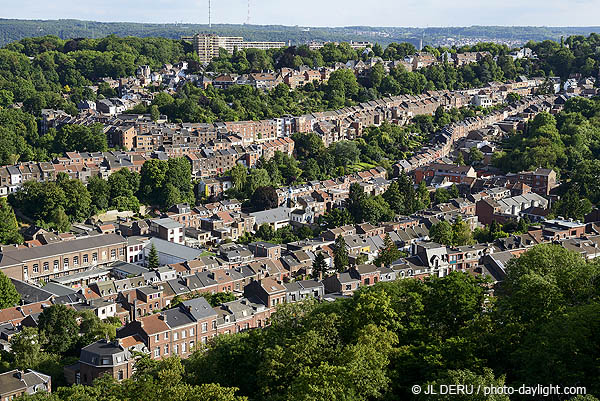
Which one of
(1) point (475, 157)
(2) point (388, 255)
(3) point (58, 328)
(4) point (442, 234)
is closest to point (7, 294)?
(3) point (58, 328)

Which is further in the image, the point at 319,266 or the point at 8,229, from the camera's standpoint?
the point at 8,229

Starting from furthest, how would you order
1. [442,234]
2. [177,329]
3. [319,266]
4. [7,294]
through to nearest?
[442,234], [319,266], [7,294], [177,329]

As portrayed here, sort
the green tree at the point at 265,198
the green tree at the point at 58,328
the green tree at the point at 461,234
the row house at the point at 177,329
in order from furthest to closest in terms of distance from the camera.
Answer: the green tree at the point at 265,198, the green tree at the point at 461,234, the row house at the point at 177,329, the green tree at the point at 58,328

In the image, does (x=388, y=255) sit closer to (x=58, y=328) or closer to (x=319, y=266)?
(x=319, y=266)

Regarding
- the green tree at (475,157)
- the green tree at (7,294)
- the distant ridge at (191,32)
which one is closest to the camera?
the green tree at (7,294)

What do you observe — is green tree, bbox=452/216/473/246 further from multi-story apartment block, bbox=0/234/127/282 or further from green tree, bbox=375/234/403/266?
multi-story apartment block, bbox=0/234/127/282

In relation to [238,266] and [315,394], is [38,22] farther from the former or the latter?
[315,394]

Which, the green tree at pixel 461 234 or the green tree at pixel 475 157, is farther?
the green tree at pixel 475 157

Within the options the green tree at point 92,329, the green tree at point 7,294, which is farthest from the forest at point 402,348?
the green tree at point 7,294

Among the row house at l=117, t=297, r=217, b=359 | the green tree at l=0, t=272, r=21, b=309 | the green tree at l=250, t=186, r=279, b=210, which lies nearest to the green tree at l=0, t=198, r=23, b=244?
the green tree at l=0, t=272, r=21, b=309

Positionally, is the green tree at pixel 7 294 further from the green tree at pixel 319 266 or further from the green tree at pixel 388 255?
the green tree at pixel 388 255
